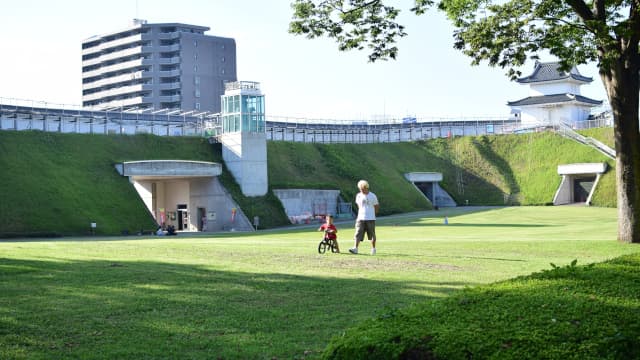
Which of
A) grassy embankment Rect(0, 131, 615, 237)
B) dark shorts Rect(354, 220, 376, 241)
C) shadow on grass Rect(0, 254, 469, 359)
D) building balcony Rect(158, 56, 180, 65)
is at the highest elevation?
building balcony Rect(158, 56, 180, 65)

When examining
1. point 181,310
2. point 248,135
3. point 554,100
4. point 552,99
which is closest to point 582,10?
point 181,310

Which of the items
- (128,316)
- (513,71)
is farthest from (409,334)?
(513,71)

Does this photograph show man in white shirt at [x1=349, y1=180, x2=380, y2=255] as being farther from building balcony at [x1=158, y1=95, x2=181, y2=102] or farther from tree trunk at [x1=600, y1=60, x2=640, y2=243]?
building balcony at [x1=158, y1=95, x2=181, y2=102]

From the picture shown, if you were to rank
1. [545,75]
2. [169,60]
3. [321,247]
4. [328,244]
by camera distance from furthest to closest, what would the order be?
[169,60] → [545,75] → [321,247] → [328,244]

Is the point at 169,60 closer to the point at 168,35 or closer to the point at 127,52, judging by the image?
the point at 168,35

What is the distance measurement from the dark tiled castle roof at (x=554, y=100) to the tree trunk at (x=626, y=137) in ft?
214

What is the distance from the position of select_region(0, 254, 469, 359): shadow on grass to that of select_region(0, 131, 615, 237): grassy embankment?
34.2 meters

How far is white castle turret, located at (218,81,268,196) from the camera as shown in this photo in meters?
60.9

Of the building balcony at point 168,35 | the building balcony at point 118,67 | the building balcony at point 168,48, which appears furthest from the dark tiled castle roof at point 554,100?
the building balcony at point 118,67

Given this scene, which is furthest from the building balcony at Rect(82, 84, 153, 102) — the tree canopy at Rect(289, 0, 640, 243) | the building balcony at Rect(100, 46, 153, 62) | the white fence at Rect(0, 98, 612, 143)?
the tree canopy at Rect(289, 0, 640, 243)

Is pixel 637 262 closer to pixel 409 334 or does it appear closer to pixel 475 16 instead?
pixel 409 334

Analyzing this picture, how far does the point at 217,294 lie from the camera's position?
12.5m

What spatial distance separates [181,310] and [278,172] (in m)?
56.8

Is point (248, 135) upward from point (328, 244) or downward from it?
upward
